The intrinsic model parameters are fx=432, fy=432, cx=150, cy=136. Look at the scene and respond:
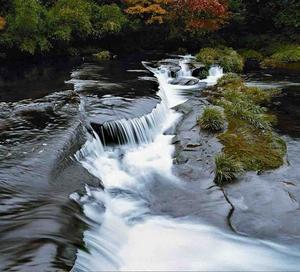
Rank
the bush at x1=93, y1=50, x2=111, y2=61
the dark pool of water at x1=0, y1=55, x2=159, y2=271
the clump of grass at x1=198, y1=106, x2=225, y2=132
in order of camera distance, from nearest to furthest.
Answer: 1. the dark pool of water at x1=0, y1=55, x2=159, y2=271
2. the clump of grass at x1=198, y1=106, x2=225, y2=132
3. the bush at x1=93, y1=50, x2=111, y2=61

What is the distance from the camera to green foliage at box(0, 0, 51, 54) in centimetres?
2409

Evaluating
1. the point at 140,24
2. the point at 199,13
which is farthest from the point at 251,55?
the point at 140,24

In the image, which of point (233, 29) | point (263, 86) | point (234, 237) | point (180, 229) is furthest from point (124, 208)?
point (233, 29)

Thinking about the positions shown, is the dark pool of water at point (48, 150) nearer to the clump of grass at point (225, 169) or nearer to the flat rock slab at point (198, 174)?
the flat rock slab at point (198, 174)

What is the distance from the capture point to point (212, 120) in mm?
13156

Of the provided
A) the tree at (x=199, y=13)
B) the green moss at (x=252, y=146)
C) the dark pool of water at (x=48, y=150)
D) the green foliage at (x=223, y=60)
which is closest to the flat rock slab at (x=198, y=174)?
the green moss at (x=252, y=146)

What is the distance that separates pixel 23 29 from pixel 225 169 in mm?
18147

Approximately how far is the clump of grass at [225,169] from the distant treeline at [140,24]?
17249mm

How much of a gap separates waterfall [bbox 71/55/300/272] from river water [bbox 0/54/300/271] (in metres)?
0.02

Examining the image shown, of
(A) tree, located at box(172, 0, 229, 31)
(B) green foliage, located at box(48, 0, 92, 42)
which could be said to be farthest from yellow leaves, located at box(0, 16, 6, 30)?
(A) tree, located at box(172, 0, 229, 31)

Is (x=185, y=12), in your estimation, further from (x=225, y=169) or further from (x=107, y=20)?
(x=225, y=169)

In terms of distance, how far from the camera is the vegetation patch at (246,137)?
10.6 meters

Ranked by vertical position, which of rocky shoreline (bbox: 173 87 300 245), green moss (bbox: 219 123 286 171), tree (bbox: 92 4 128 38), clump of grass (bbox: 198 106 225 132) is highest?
tree (bbox: 92 4 128 38)

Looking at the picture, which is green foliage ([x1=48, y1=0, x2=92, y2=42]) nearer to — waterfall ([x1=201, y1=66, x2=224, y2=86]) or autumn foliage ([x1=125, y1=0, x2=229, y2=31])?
autumn foliage ([x1=125, y1=0, x2=229, y2=31])
